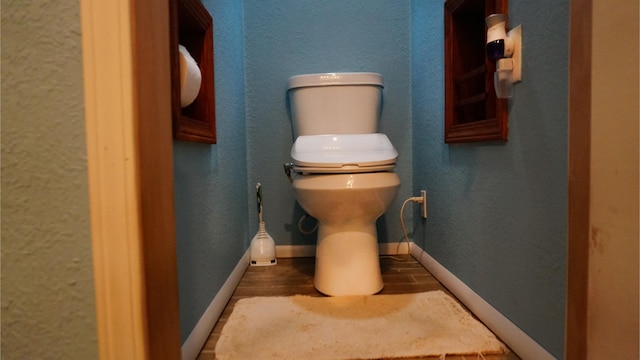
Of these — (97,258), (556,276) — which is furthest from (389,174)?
(97,258)

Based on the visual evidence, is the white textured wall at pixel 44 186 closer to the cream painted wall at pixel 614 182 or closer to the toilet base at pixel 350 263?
the cream painted wall at pixel 614 182

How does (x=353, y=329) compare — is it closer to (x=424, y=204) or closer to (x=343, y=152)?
(x=343, y=152)

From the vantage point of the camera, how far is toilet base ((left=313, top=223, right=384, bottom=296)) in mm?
1200

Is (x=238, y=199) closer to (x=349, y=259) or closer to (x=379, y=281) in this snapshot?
(x=349, y=259)

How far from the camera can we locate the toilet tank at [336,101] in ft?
4.98

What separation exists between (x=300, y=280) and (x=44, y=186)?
1107 mm

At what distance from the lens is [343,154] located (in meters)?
1.27

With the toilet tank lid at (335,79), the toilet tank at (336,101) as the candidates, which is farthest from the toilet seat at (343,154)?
the toilet tank lid at (335,79)

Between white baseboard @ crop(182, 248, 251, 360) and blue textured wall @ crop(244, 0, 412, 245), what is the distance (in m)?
0.45

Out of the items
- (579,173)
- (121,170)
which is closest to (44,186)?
(121,170)

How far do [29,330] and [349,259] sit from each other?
92cm

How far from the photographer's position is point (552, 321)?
71 cm

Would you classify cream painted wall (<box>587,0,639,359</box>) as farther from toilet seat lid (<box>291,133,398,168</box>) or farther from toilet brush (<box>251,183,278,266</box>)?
toilet brush (<box>251,183,278,266</box>)

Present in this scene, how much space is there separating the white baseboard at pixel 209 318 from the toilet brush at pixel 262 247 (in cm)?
19
